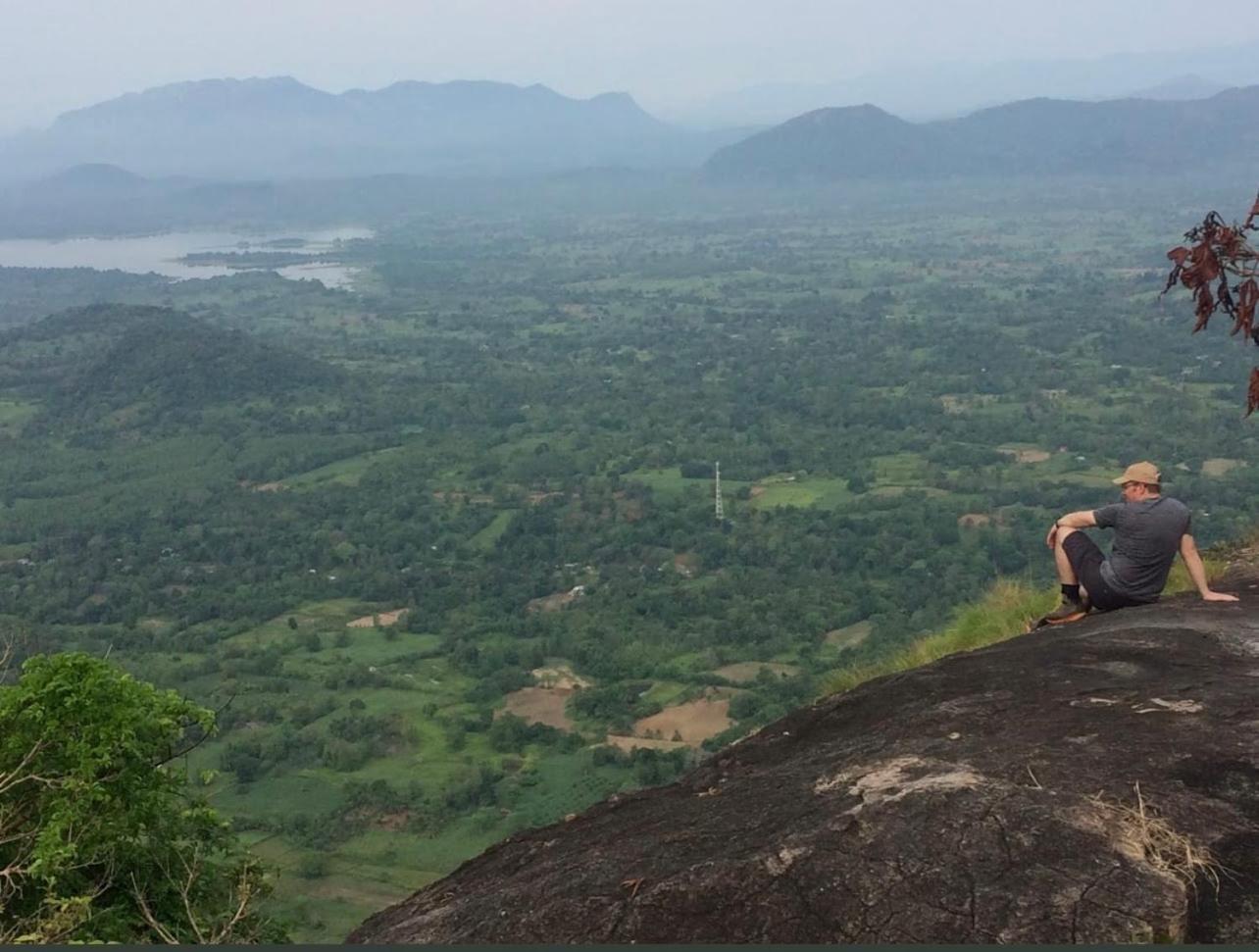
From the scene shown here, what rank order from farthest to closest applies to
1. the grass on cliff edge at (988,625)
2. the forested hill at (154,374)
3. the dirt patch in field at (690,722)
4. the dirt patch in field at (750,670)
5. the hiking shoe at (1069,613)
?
the forested hill at (154,374) → the dirt patch in field at (750,670) → the dirt patch in field at (690,722) → the grass on cliff edge at (988,625) → the hiking shoe at (1069,613)

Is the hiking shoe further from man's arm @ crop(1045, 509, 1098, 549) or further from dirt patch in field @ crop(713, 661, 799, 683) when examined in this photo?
dirt patch in field @ crop(713, 661, 799, 683)

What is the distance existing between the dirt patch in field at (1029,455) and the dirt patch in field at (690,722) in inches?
1279

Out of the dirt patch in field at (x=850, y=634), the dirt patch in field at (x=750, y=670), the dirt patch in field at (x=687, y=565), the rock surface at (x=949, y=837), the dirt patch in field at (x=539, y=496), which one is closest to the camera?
the rock surface at (x=949, y=837)

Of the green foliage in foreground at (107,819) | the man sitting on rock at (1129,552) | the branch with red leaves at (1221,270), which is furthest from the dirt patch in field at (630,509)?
the green foliage in foreground at (107,819)

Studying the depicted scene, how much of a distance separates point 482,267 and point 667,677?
380 feet

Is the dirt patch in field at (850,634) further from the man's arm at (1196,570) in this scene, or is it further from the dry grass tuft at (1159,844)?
the dry grass tuft at (1159,844)

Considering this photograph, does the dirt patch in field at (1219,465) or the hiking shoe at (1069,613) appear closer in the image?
the hiking shoe at (1069,613)

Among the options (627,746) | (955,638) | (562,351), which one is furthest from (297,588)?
(562,351)

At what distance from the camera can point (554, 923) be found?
4.26 meters

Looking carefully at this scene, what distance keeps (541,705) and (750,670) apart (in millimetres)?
6143

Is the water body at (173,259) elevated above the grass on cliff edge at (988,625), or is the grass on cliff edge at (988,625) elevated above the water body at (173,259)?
the grass on cliff edge at (988,625)

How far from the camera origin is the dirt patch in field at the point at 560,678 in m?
33.7

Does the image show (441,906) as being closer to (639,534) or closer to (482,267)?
(639,534)

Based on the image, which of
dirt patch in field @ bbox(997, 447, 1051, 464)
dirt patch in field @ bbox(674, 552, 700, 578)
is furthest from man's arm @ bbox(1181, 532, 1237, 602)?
dirt patch in field @ bbox(997, 447, 1051, 464)
